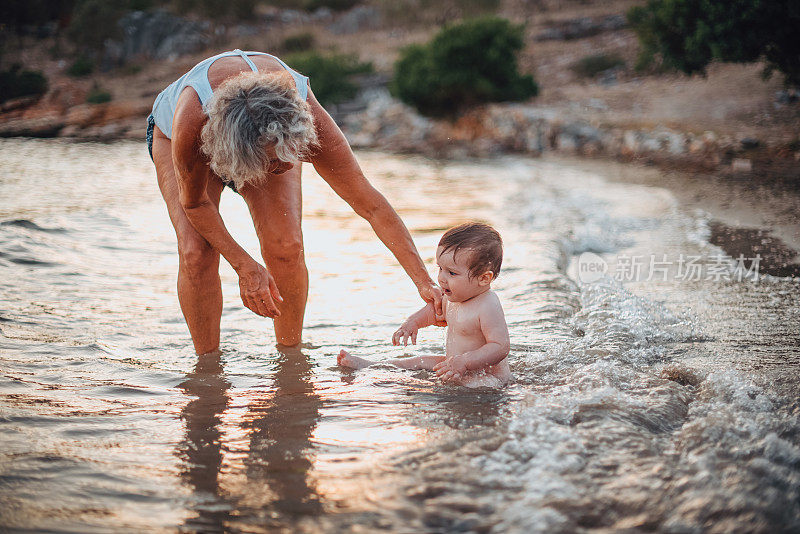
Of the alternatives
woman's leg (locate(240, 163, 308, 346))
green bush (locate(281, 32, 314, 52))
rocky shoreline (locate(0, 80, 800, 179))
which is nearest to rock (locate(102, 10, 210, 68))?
rocky shoreline (locate(0, 80, 800, 179))

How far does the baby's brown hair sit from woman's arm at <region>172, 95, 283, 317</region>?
79 cm

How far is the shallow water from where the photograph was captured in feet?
A: 6.64

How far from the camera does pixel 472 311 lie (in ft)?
10.5

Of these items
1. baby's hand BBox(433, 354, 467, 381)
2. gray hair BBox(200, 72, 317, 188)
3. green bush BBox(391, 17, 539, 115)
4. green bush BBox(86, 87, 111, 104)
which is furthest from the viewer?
green bush BBox(391, 17, 539, 115)

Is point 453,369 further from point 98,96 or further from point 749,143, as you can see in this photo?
point 749,143

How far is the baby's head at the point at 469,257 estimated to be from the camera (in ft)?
10.1

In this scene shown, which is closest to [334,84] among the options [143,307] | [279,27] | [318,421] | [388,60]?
[279,27]

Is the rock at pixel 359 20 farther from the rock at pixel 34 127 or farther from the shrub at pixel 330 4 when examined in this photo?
the rock at pixel 34 127

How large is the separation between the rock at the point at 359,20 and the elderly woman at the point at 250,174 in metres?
22.5

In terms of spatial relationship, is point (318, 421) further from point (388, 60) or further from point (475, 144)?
point (388, 60)

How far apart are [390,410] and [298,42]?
18.9m

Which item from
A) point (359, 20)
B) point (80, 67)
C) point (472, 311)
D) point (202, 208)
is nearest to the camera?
point (202, 208)

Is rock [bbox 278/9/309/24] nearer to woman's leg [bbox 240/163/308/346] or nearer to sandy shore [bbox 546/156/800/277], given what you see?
sandy shore [bbox 546/156/800/277]

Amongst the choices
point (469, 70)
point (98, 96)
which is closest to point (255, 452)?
point (98, 96)
